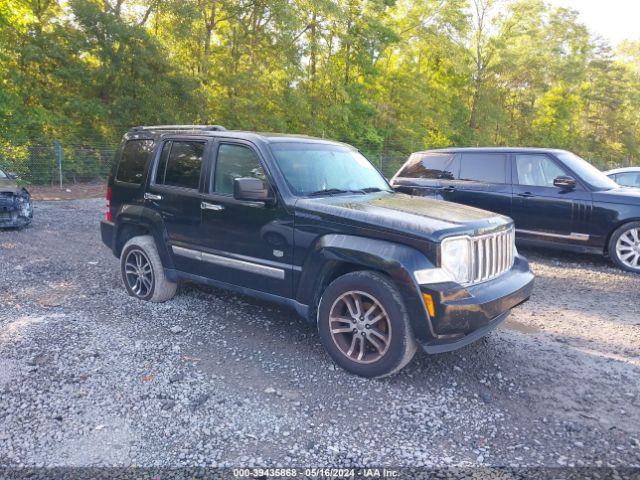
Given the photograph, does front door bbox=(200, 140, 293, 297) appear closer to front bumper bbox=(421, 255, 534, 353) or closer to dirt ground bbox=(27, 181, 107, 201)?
front bumper bbox=(421, 255, 534, 353)

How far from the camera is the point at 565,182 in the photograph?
291 inches

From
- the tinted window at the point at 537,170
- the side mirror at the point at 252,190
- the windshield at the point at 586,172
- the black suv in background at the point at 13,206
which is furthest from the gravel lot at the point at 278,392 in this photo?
the black suv in background at the point at 13,206

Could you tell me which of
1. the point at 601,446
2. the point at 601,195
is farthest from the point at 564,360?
the point at 601,195

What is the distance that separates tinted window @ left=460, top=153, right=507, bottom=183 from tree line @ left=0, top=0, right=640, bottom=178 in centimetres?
1470

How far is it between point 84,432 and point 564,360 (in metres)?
3.71

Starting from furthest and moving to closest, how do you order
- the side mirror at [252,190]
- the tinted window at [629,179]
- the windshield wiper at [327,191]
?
the tinted window at [629,179] → the windshield wiper at [327,191] → the side mirror at [252,190]

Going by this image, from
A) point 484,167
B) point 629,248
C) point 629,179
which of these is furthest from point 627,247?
point 629,179

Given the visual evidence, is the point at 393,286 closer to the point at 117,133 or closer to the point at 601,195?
the point at 601,195

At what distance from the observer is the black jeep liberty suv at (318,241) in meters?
3.45

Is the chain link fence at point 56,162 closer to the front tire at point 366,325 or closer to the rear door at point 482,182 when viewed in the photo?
the rear door at point 482,182

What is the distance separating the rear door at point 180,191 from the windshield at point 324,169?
90 centimetres

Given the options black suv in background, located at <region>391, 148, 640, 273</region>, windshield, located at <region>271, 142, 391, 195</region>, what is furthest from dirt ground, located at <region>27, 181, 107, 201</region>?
windshield, located at <region>271, 142, 391, 195</region>

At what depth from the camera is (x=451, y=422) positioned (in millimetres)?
3131

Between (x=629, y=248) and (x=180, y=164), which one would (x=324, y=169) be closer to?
(x=180, y=164)
